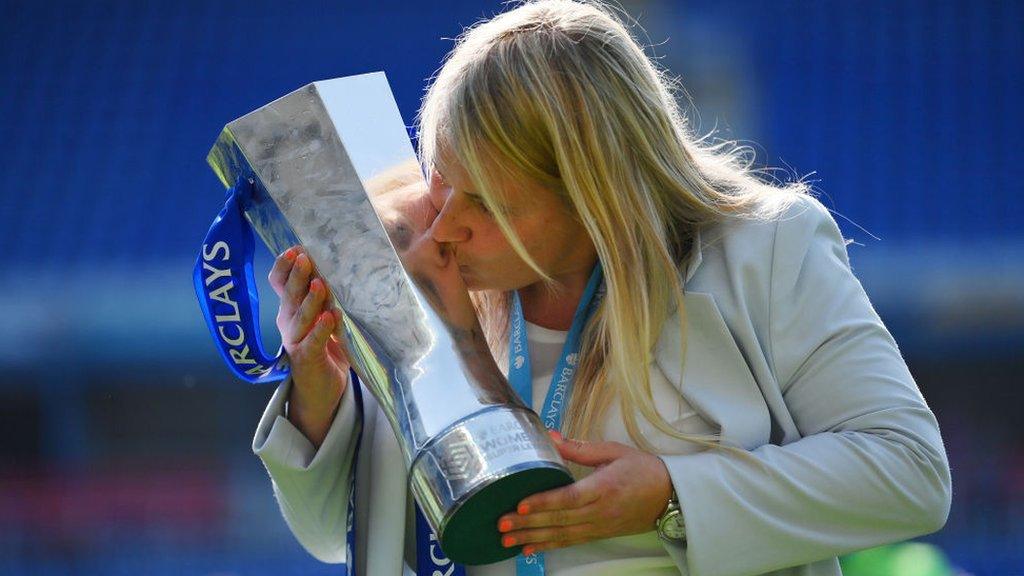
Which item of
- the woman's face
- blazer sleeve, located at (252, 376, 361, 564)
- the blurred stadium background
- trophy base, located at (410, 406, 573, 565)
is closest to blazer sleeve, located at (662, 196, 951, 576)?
trophy base, located at (410, 406, 573, 565)

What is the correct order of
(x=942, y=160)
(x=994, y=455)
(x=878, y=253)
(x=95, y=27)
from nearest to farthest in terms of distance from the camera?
1. (x=994, y=455)
2. (x=878, y=253)
3. (x=942, y=160)
4. (x=95, y=27)

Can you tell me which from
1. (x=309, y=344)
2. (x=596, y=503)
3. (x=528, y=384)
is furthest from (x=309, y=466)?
(x=596, y=503)

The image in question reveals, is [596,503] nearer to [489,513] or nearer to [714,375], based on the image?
[489,513]

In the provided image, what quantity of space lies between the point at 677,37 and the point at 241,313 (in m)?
3.09

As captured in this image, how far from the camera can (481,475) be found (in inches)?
38.3

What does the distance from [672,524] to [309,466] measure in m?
0.37

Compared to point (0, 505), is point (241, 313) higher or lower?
higher

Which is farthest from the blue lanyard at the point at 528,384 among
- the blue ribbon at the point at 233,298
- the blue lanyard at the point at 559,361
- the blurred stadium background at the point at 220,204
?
the blurred stadium background at the point at 220,204

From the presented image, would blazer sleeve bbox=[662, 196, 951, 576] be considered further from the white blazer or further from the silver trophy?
the silver trophy

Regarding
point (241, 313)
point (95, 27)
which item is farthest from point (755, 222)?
point (95, 27)

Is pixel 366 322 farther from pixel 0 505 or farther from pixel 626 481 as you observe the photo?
pixel 0 505

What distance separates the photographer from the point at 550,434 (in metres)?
1.05

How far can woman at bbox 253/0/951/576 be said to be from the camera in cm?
108

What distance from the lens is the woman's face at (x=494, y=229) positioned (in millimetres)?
1171
